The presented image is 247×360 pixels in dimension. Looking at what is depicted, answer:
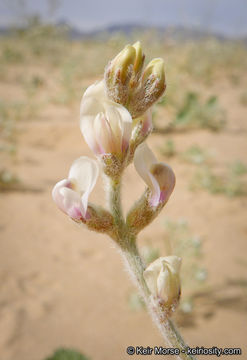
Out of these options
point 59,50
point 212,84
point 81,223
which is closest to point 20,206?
point 81,223

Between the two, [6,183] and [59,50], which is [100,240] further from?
[59,50]

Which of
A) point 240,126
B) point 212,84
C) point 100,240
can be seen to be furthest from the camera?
point 212,84

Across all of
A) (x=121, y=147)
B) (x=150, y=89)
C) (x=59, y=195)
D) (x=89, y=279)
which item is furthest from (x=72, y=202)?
(x=89, y=279)

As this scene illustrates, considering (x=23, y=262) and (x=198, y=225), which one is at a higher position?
(x=198, y=225)

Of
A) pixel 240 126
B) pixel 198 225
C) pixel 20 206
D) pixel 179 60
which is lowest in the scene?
pixel 198 225

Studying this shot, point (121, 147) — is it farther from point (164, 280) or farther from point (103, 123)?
point (164, 280)

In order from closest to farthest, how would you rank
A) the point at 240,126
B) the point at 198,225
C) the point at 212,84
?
1. the point at 198,225
2. the point at 240,126
3. the point at 212,84

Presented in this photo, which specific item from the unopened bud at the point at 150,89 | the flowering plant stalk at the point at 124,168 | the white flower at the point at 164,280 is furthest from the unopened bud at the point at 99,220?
the unopened bud at the point at 150,89
